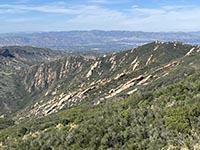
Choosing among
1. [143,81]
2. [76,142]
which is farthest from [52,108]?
[76,142]

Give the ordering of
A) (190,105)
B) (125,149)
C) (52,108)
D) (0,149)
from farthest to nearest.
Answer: (52,108), (0,149), (190,105), (125,149)

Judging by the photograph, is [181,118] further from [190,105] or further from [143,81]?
[143,81]

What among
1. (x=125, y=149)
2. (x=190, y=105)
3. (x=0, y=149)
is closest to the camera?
(x=125, y=149)

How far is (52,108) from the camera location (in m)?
199

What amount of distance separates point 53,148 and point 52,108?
461ft

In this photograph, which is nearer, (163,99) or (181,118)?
(181,118)

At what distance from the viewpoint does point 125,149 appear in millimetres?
50156

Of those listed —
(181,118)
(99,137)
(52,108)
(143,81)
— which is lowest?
(52,108)

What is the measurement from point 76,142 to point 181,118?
15427 millimetres

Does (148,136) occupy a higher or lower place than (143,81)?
higher

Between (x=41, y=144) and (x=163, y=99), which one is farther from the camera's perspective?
(x=163, y=99)

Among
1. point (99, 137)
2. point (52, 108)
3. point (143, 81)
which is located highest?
point (99, 137)

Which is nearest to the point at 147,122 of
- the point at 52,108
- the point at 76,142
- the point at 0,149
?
the point at 76,142

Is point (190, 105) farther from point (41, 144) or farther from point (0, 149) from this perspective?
point (0, 149)
